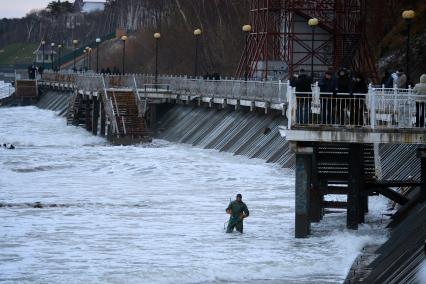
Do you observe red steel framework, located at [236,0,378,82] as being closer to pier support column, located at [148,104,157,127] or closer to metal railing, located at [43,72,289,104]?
metal railing, located at [43,72,289,104]

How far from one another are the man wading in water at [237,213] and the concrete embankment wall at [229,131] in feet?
45.4

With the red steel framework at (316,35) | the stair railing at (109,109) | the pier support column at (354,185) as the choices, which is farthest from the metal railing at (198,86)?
the pier support column at (354,185)

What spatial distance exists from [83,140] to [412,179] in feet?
127

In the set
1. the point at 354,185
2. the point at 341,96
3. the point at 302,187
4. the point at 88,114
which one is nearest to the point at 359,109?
the point at 341,96

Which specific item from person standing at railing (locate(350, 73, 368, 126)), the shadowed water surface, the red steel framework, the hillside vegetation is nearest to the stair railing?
the red steel framework

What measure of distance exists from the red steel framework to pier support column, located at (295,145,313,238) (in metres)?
30.8

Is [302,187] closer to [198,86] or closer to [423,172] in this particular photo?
[423,172]

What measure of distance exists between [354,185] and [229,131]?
85.8 ft

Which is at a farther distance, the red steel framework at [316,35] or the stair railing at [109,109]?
the stair railing at [109,109]

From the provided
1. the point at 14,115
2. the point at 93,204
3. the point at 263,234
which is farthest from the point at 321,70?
the point at 14,115

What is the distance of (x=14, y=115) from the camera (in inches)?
3666

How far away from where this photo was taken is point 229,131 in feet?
173

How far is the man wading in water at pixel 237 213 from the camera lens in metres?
27.2

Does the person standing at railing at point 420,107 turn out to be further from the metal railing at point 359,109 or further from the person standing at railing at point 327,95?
the person standing at railing at point 327,95
